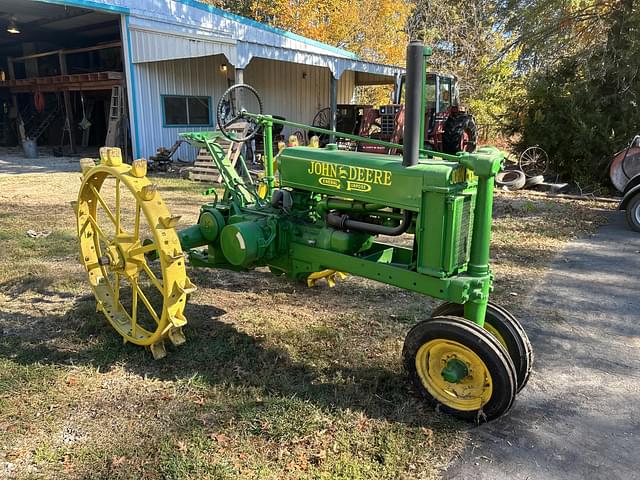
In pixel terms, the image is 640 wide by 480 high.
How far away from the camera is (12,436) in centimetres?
265

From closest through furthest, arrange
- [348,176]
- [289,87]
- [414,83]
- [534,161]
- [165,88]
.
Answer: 1. [414,83]
2. [348,176]
3. [534,161]
4. [165,88]
5. [289,87]

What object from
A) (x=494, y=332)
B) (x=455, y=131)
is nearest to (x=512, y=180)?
(x=455, y=131)

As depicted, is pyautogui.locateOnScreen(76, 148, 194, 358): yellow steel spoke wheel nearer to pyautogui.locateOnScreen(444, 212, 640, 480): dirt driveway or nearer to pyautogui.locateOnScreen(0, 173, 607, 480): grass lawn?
pyautogui.locateOnScreen(0, 173, 607, 480): grass lawn

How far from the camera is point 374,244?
3.55 metres

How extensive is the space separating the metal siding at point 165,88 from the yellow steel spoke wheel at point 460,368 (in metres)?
12.5

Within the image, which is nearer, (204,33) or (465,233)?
(465,233)

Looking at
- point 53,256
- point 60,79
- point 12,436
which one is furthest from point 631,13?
point 60,79

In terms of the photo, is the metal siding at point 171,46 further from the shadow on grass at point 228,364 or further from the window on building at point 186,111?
the shadow on grass at point 228,364

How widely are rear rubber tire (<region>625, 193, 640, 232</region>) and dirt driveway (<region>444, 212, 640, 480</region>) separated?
7.47 feet

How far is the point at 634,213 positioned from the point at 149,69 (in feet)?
38.3

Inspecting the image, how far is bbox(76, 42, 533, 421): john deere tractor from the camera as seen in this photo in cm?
273

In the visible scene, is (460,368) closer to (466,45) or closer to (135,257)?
(135,257)

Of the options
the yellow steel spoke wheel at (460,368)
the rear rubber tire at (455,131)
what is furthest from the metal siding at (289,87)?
the yellow steel spoke wheel at (460,368)

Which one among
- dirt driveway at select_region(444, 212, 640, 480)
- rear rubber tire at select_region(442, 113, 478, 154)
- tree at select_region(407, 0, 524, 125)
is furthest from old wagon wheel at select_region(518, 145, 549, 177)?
tree at select_region(407, 0, 524, 125)
